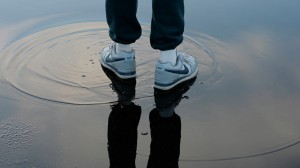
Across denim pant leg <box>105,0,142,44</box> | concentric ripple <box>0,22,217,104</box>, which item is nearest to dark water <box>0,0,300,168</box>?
concentric ripple <box>0,22,217,104</box>

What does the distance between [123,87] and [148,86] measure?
10cm

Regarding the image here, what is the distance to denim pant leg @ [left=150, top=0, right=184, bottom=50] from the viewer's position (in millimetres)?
1908

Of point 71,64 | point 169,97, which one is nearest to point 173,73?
point 169,97

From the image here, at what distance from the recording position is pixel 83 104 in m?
1.98

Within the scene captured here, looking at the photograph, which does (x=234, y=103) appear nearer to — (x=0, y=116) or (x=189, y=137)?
(x=189, y=137)

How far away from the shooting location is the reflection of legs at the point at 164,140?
1.65 metres

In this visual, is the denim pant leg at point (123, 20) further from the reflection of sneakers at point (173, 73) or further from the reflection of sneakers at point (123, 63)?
the reflection of sneakers at point (173, 73)

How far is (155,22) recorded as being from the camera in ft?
6.47

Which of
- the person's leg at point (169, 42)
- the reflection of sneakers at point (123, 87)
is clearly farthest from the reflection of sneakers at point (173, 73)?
the reflection of sneakers at point (123, 87)

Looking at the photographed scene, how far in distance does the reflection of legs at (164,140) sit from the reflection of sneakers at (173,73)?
161 millimetres

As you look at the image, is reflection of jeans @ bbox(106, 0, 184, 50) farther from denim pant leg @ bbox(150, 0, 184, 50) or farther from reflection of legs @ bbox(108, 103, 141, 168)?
reflection of legs @ bbox(108, 103, 141, 168)

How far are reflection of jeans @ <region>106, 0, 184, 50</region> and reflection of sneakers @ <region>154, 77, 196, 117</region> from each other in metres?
0.18

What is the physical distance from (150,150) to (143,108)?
0.28 metres

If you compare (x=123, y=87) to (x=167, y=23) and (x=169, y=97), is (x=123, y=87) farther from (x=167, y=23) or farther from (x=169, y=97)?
(x=167, y=23)
